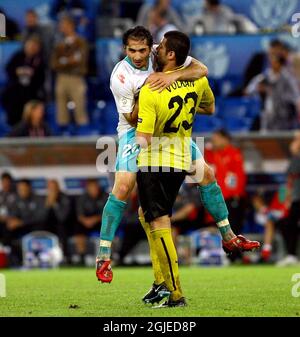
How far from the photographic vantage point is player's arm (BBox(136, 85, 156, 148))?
8484 mm

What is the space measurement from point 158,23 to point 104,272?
10179 millimetres

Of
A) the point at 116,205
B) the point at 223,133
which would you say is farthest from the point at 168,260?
the point at 223,133

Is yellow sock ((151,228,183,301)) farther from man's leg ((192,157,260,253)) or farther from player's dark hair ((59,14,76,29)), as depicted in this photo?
player's dark hair ((59,14,76,29))

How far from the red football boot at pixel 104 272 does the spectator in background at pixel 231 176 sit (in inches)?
325

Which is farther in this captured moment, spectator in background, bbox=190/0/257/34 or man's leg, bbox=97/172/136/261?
spectator in background, bbox=190/0/257/34

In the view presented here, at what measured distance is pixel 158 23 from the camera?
60.0 feet

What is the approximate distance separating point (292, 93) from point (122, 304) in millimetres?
9917

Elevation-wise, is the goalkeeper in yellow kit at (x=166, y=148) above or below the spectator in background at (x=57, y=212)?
above

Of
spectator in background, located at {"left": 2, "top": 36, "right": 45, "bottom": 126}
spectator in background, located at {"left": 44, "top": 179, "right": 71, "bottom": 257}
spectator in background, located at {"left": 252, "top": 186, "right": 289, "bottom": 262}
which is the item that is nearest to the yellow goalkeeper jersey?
spectator in background, located at {"left": 252, "top": 186, "right": 289, "bottom": 262}

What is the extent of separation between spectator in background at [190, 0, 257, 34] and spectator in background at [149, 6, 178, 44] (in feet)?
2.09

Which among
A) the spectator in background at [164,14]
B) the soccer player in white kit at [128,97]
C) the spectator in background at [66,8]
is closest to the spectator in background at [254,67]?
the spectator in background at [164,14]

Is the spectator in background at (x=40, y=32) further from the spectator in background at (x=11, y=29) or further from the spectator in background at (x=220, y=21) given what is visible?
the spectator in background at (x=220, y=21)

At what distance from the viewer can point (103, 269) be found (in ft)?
28.8

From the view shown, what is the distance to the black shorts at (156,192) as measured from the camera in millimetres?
8688
